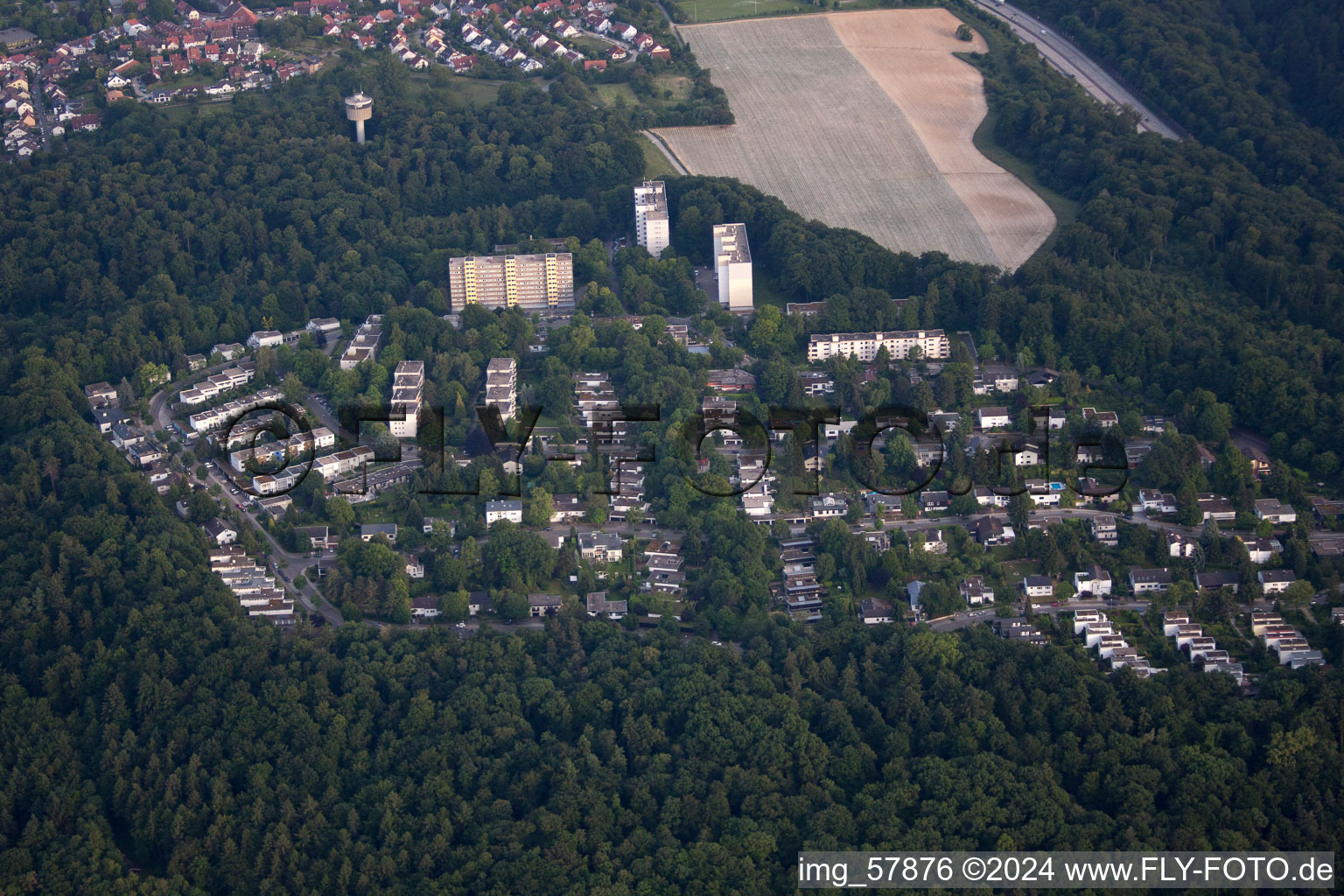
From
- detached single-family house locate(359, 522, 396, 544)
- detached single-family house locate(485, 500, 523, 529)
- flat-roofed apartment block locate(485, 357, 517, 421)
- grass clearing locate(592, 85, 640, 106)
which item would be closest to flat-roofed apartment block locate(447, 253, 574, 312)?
flat-roofed apartment block locate(485, 357, 517, 421)

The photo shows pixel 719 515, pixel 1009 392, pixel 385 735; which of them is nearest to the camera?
pixel 385 735

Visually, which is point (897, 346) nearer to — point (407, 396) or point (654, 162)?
point (407, 396)

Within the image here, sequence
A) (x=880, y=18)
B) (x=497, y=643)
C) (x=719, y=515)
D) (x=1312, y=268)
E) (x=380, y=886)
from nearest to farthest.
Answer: (x=380, y=886) → (x=497, y=643) → (x=719, y=515) → (x=1312, y=268) → (x=880, y=18)

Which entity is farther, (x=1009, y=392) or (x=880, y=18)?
(x=880, y=18)

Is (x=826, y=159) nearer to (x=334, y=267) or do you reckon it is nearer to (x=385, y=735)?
(x=334, y=267)

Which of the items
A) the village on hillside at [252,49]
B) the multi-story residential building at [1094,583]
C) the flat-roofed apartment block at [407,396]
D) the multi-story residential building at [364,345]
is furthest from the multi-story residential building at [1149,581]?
the village on hillside at [252,49]

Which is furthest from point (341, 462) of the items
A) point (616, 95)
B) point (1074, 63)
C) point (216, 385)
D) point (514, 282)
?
point (1074, 63)

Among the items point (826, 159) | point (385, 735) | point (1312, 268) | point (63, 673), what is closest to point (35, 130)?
point (826, 159)

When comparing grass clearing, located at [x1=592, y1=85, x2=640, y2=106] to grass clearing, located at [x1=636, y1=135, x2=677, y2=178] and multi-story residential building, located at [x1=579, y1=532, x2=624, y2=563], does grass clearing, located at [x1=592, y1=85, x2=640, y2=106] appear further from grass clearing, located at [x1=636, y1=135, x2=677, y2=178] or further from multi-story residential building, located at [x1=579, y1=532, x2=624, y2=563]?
multi-story residential building, located at [x1=579, y1=532, x2=624, y2=563]
